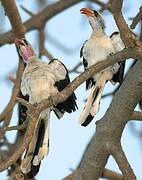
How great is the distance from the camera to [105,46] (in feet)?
10.1

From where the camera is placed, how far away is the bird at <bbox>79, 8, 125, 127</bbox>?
120 inches

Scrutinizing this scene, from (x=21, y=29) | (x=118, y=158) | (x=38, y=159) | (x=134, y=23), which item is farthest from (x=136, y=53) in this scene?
(x=21, y=29)

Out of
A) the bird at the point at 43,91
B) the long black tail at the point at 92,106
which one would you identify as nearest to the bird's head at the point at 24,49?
the bird at the point at 43,91

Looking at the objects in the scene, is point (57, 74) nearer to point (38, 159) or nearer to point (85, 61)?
point (85, 61)

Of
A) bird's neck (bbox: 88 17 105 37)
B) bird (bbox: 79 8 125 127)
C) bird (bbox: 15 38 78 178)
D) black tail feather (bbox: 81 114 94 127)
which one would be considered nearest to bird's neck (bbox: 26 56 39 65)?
→ bird (bbox: 15 38 78 178)

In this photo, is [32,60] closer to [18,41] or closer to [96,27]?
[18,41]

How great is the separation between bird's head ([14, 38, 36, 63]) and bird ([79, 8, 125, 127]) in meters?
0.41

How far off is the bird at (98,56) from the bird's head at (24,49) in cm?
41

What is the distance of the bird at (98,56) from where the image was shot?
3.06 metres

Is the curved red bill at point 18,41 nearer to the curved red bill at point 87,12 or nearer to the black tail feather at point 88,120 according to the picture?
the curved red bill at point 87,12

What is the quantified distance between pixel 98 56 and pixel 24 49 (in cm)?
63

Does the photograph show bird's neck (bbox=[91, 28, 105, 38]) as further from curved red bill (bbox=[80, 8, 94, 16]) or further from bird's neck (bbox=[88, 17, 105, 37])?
curved red bill (bbox=[80, 8, 94, 16])

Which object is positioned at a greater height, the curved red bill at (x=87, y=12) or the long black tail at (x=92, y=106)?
the curved red bill at (x=87, y=12)

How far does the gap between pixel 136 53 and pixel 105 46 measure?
0.94 metres
